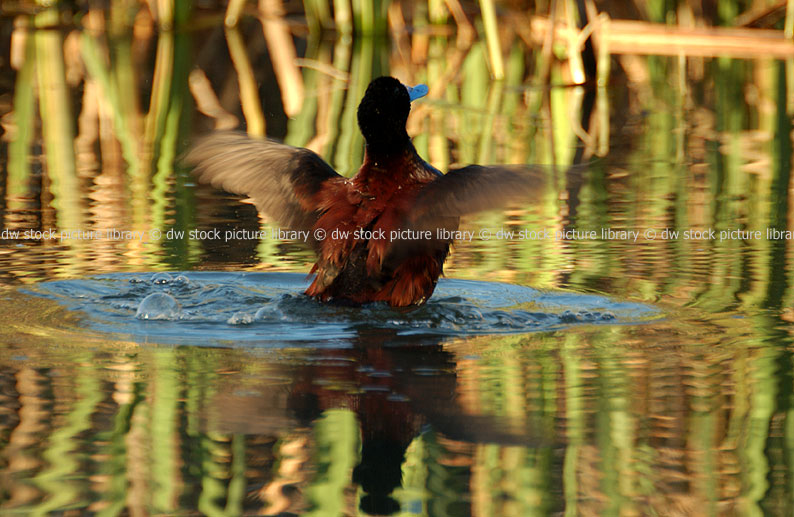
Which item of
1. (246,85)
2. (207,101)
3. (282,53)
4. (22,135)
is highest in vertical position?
(282,53)

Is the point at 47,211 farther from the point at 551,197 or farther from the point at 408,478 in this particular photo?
the point at 408,478

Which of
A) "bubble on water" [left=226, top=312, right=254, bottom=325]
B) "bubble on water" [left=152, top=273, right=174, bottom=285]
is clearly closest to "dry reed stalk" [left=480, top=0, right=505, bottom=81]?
"bubble on water" [left=152, top=273, right=174, bottom=285]

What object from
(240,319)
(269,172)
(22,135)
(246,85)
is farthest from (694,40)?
(240,319)

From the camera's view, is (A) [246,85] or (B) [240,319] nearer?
(B) [240,319]

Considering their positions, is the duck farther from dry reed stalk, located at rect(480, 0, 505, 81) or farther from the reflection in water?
dry reed stalk, located at rect(480, 0, 505, 81)

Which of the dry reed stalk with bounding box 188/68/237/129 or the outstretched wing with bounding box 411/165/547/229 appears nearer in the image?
the outstretched wing with bounding box 411/165/547/229

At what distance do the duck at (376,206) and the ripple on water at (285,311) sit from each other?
0.10 m

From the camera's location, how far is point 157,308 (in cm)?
420

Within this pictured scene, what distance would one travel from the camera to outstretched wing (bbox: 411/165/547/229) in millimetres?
3844

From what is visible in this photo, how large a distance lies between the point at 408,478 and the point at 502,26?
1172cm

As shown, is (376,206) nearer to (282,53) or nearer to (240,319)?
(240,319)

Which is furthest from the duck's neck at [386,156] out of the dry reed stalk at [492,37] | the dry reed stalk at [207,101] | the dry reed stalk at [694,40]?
the dry reed stalk at [694,40]

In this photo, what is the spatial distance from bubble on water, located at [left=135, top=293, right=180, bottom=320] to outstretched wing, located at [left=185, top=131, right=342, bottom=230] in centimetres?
63

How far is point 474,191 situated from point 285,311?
0.81 meters
